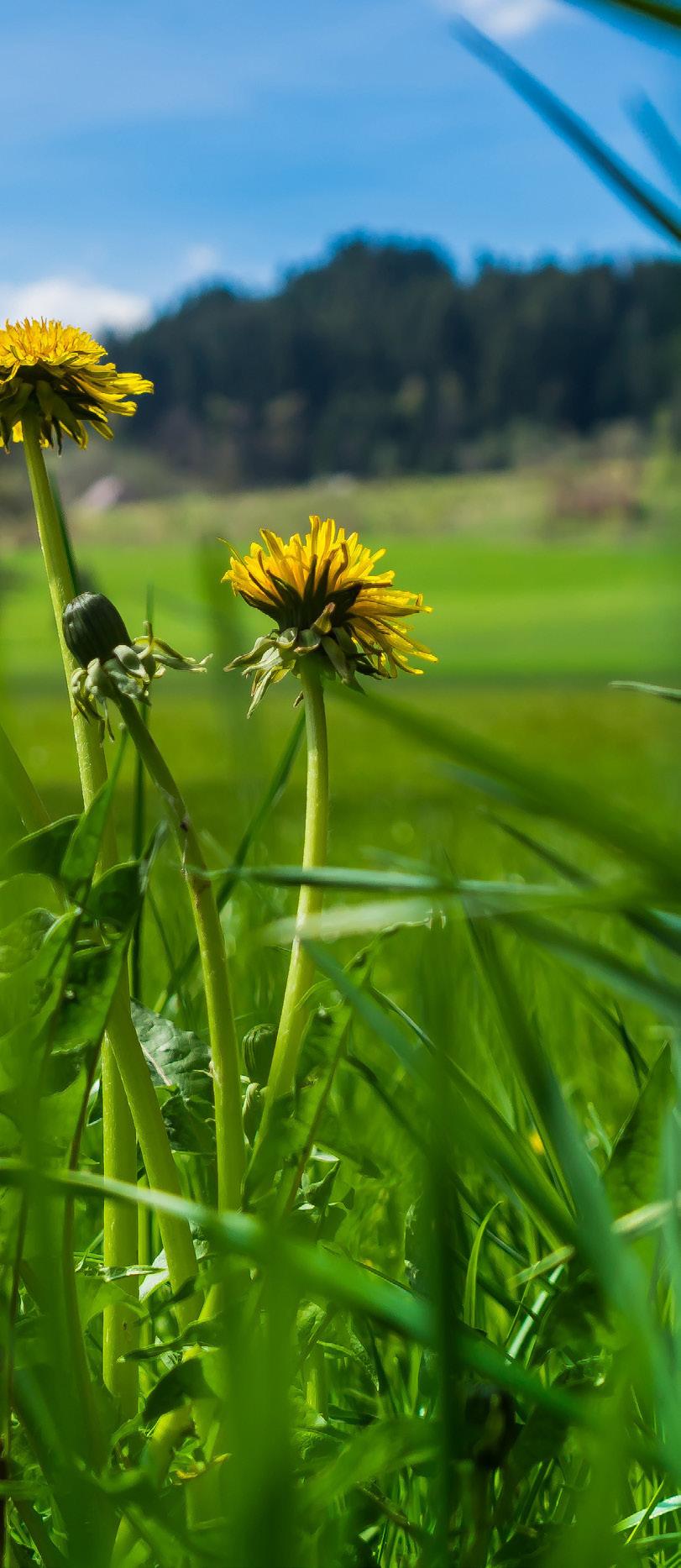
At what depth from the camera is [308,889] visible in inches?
19.1

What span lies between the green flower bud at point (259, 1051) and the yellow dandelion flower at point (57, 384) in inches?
10.8

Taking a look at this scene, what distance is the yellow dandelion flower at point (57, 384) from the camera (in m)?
0.52

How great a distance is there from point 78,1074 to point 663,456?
27 cm

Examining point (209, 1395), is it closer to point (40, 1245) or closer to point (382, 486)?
point (40, 1245)

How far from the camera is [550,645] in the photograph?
17781mm

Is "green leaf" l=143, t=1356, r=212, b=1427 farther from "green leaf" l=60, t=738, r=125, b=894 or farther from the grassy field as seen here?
"green leaf" l=60, t=738, r=125, b=894

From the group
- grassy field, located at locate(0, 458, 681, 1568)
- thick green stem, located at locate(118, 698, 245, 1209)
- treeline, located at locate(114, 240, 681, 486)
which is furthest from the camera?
treeline, located at locate(114, 240, 681, 486)

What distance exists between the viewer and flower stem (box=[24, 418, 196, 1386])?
44cm

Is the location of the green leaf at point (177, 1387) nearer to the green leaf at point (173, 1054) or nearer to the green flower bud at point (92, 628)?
the green leaf at point (173, 1054)

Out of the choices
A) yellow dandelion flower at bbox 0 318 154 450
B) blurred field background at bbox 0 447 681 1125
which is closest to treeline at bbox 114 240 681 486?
blurred field background at bbox 0 447 681 1125

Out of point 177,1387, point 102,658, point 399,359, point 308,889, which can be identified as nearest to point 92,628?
point 102,658

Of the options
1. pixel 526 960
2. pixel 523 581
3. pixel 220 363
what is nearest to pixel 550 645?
pixel 523 581

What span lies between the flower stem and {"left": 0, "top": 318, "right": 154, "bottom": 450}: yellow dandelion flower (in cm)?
1

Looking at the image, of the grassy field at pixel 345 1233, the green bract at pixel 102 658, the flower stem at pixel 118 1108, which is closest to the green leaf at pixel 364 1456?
the grassy field at pixel 345 1233
